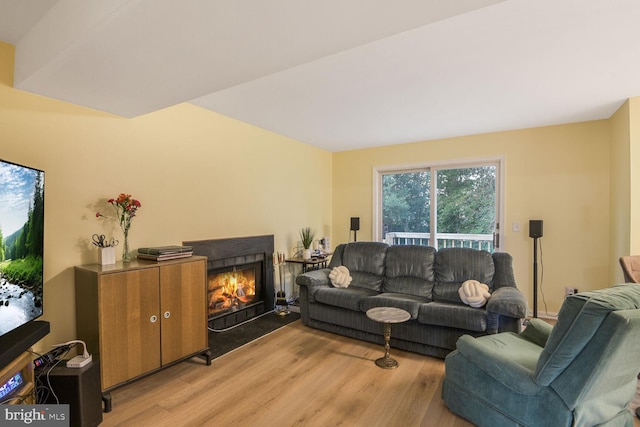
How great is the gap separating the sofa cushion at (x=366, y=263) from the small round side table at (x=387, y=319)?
78 centimetres

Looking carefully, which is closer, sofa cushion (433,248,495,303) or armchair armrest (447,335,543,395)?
armchair armrest (447,335,543,395)

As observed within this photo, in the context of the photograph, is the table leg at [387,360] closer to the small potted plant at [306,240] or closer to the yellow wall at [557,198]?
the small potted plant at [306,240]

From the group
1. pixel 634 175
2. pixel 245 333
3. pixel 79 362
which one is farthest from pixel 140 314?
pixel 634 175

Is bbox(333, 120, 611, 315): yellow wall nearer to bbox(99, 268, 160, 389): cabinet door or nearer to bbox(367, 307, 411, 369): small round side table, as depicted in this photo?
bbox(367, 307, 411, 369): small round side table

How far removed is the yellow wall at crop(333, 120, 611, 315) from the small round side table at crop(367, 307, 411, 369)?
243cm

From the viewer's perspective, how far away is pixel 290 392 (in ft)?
7.68

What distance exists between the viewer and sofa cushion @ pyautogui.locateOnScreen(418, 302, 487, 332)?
8.82 feet

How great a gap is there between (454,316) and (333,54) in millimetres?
2365

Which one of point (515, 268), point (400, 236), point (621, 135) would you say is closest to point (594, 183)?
point (621, 135)

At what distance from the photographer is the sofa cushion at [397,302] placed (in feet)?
9.67

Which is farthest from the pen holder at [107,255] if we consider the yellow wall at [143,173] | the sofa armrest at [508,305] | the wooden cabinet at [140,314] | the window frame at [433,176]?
the window frame at [433,176]

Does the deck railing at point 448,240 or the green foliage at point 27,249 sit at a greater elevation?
the green foliage at point 27,249

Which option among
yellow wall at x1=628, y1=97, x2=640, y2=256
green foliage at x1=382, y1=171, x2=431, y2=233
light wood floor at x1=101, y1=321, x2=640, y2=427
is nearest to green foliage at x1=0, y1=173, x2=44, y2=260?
light wood floor at x1=101, y1=321, x2=640, y2=427

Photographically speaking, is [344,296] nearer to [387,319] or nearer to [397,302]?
[397,302]
